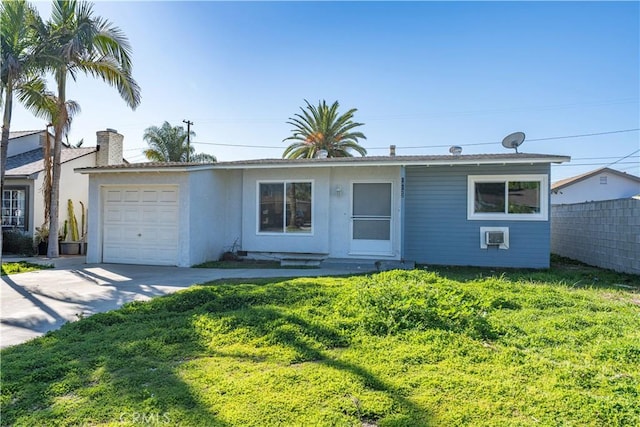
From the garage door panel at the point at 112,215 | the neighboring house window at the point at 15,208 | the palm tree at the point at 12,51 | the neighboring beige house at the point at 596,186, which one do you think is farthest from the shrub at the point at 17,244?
Answer: the neighboring beige house at the point at 596,186

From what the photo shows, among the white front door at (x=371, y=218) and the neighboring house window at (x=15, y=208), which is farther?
the neighboring house window at (x=15, y=208)

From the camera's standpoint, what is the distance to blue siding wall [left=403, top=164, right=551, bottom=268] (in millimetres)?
9867

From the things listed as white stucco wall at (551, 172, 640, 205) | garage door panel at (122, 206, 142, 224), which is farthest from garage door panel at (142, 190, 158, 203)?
white stucco wall at (551, 172, 640, 205)

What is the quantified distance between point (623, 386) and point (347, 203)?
8148 millimetres

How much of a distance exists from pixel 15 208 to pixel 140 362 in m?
14.5

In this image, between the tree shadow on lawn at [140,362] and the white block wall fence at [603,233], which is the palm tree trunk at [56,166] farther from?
the white block wall fence at [603,233]

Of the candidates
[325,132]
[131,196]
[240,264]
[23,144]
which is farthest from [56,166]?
[325,132]

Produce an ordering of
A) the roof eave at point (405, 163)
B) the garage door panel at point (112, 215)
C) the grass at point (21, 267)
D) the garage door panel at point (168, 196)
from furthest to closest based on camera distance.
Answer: the garage door panel at point (112, 215)
the garage door panel at point (168, 196)
the roof eave at point (405, 163)
the grass at point (21, 267)

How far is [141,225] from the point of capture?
34.8 ft

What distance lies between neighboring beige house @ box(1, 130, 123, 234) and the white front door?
10932 millimetres

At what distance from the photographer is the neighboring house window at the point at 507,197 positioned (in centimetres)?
983

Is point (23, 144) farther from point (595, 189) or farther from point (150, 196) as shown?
point (595, 189)

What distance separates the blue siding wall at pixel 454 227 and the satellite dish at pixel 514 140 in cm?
95

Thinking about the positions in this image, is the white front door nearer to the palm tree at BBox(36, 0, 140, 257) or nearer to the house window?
the house window
